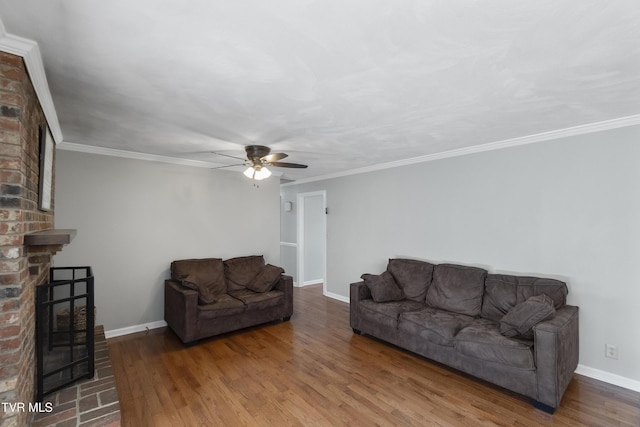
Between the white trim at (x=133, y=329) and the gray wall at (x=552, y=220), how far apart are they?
3638 millimetres

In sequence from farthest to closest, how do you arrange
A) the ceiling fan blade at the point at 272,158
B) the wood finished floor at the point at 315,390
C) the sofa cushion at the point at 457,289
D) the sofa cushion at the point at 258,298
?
the sofa cushion at the point at 258,298 < the sofa cushion at the point at 457,289 < the ceiling fan blade at the point at 272,158 < the wood finished floor at the point at 315,390

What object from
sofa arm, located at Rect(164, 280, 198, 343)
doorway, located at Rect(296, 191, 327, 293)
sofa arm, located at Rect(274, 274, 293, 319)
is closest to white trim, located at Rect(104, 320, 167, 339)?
sofa arm, located at Rect(164, 280, 198, 343)

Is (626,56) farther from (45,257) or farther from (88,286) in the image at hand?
(45,257)

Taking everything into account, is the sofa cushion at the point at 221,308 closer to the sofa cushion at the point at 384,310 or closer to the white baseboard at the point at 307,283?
the sofa cushion at the point at 384,310

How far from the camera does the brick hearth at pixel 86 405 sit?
181cm

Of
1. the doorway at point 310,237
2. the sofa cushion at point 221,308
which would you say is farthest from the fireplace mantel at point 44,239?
the doorway at point 310,237

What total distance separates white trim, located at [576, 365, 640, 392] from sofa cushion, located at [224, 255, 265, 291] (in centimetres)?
409

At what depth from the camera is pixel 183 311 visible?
12.0ft

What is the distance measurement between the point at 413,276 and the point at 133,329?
388cm

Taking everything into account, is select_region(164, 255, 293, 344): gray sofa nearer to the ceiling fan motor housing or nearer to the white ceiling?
the ceiling fan motor housing

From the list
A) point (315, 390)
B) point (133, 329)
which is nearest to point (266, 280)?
point (133, 329)

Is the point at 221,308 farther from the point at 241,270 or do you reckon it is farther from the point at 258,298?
the point at 241,270

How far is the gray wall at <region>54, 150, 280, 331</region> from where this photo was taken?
3689 millimetres

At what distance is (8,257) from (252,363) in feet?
7.78
